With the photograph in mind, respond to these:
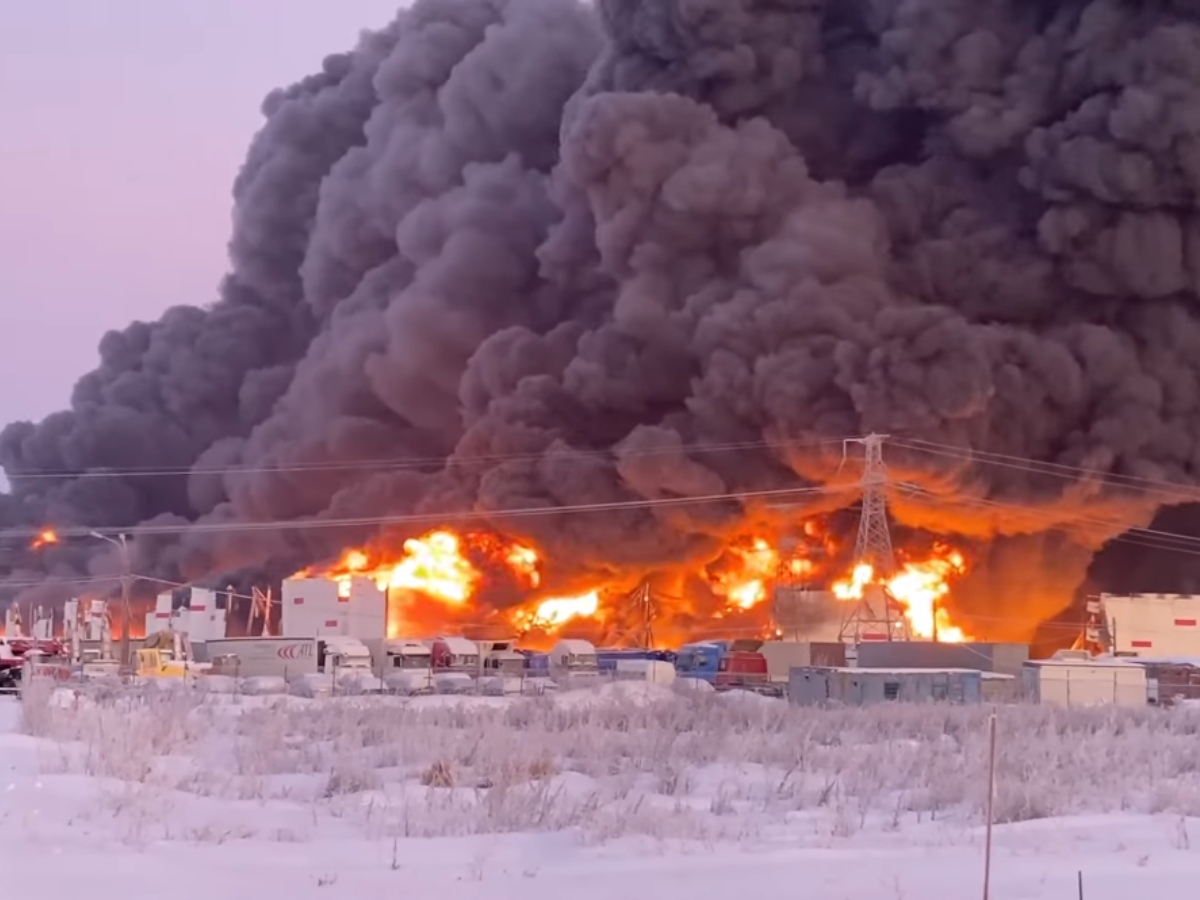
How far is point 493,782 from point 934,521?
37997 mm

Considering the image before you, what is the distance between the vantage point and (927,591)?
173ft

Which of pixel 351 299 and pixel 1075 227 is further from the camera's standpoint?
pixel 351 299

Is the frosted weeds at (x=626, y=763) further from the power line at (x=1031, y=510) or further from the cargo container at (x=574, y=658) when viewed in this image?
the power line at (x=1031, y=510)

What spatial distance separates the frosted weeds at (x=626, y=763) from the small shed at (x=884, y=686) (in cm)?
754

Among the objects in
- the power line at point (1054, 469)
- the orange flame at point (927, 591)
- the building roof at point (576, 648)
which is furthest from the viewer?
the orange flame at point (927, 591)

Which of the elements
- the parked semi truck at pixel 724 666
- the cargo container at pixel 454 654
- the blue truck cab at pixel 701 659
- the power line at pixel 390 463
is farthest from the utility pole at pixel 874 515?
the cargo container at pixel 454 654

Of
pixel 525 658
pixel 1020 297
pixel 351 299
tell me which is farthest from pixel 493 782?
pixel 351 299

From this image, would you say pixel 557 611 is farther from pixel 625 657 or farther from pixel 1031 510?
pixel 1031 510

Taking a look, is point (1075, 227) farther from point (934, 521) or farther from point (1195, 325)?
point (934, 521)

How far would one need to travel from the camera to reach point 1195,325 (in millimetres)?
50812

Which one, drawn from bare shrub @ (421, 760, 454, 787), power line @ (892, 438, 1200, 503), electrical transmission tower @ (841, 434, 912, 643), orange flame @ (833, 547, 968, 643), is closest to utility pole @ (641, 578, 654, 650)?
orange flame @ (833, 547, 968, 643)

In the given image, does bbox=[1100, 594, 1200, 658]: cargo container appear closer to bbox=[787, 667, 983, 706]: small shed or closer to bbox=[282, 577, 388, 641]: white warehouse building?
bbox=[787, 667, 983, 706]: small shed

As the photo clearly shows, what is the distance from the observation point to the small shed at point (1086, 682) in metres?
36.2

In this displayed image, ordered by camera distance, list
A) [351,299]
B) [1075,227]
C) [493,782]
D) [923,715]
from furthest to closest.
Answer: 1. [351,299]
2. [1075,227]
3. [923,715]
4. [493,782]
